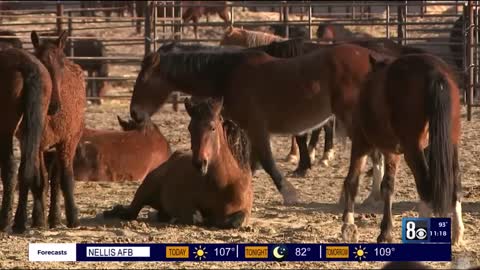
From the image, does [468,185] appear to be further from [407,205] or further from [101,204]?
[101,204]

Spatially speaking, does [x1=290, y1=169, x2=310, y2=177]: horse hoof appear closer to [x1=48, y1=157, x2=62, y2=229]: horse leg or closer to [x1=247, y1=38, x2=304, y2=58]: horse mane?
[x1=247, y1=38, x2=304, y2=58]: horse mane

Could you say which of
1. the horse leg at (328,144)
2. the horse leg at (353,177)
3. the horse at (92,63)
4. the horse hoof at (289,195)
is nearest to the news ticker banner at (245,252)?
the horse leg at (353,177)

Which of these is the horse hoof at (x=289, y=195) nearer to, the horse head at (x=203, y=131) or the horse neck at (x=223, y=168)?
the horse neck at (x=223, y=168)

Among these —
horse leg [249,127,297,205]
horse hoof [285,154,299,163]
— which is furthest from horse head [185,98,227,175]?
horse hoof [285,154,299,163]

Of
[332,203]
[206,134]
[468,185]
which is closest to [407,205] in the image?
[332,203]

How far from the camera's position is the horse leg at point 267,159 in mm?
10040

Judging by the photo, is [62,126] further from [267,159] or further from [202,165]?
[267,159]

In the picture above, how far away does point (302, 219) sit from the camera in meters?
8.91

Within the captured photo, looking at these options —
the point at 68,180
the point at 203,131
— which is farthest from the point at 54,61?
the point at 203,131

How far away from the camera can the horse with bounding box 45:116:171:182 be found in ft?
36.4

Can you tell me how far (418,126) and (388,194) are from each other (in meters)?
0.73

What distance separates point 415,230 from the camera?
7.17m

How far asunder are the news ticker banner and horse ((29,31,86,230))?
1309mm

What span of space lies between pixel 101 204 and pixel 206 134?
2046 millimetres
